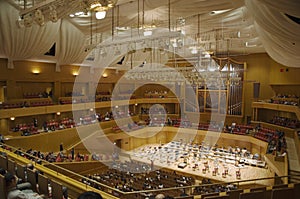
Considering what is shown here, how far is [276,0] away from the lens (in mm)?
4234

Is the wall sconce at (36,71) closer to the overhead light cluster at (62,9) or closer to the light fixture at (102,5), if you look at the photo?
the overhead light cluster at (62,9)

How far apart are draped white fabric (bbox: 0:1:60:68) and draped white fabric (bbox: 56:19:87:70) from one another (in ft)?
2.08

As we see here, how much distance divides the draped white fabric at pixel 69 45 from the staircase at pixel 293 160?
11673 millimetres

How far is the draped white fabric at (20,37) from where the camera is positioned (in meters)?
10.4

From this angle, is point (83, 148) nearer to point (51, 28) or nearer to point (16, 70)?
point (16, 70)

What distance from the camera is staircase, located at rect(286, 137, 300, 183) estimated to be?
30.0 ft

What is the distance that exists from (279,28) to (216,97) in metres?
13.7

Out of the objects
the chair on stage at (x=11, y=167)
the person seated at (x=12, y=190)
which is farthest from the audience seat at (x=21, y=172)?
the person seated at (x=12, y=190)

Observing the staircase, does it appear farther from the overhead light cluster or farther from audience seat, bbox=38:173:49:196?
the overhead light cluster

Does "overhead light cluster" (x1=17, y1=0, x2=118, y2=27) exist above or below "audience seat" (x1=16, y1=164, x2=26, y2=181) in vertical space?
above

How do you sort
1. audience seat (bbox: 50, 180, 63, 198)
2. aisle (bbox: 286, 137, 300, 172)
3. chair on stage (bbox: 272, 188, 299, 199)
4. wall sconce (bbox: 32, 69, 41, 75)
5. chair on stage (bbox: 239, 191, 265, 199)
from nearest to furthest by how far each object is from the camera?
audience seat (bbox: 50, 180, 63, 198) → chair on stage (bbox: 239, 191, 265, 199) → chair on stage (bbox: 272, 188, 299, 199) → aisle (bbox: 286, 137, 300, 172) → wall sconce (bbox: 32, 69, 41, 75)

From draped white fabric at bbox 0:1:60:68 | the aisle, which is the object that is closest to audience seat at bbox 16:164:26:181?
draped white fabric at bbox 0:1:60:68

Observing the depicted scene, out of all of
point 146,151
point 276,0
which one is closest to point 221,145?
point 146,151

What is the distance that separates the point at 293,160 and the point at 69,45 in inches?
492
